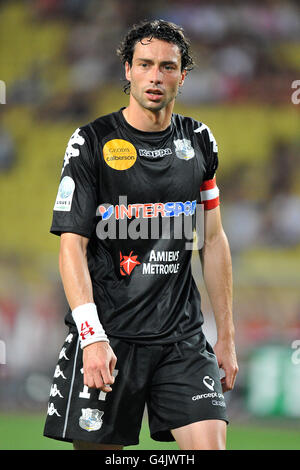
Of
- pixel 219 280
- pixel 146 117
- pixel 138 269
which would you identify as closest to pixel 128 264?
pixel 138 269

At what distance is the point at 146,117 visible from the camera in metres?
3.48

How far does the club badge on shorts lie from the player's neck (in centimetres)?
124

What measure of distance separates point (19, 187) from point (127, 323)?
699 cm

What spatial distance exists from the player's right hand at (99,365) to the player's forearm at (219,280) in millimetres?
750

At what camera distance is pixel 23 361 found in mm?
8516

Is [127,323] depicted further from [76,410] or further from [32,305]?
[32,305]

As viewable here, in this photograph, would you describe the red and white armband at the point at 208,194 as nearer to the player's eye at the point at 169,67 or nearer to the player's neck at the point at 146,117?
the player's neck at the point at 146,117

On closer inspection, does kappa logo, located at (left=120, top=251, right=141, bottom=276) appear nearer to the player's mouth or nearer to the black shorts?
the black shorts

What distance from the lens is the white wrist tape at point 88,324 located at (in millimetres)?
3089

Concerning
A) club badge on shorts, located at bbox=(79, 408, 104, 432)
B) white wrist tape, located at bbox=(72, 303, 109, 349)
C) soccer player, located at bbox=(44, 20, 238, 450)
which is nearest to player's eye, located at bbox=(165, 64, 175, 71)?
soccer player, located at bbox=(44, 20, 238, 450)

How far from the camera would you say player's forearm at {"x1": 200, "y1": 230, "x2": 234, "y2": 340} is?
12.0 ft

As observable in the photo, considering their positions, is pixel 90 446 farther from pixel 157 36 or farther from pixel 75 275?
pixel 157 36

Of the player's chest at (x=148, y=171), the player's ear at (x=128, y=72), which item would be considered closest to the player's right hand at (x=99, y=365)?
the player's chest at (x=148, y=171)

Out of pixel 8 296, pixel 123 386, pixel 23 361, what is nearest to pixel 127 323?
pixel 123 386
